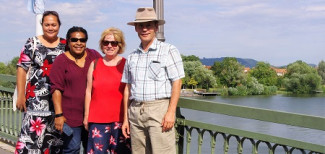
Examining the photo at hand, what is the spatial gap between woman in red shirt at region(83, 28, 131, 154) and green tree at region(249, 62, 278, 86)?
66.7m

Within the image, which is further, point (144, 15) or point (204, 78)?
point (204, 78)

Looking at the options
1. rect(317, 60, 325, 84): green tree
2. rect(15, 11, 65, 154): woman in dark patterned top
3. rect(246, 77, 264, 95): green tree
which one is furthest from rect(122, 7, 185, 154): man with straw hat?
rect(317, 60, 325, 84): green tree

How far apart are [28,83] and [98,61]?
28.0 inches

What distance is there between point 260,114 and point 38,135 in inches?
76.3

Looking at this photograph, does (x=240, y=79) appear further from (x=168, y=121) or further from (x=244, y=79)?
(x=168, y=121)

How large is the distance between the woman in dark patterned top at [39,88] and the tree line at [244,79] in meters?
53.0

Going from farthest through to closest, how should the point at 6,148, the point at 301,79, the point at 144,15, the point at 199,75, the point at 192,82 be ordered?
1. the point at 199,75
2. the point at 301,79
3. the point at 192,82
4. the point at 6,148
5. the point at 144,15

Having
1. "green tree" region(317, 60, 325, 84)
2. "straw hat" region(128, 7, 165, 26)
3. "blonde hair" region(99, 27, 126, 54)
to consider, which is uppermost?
"green tree" region(317, 60, 325, 84)

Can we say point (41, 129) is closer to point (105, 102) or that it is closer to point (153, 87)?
point (105, 102)

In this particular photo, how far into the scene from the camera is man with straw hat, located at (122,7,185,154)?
3074 mm

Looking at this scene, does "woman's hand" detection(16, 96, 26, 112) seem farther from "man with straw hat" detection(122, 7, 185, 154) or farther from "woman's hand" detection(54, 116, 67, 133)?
"man with straw hat" detection(122, 7, 185, 154)

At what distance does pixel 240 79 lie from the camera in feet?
214

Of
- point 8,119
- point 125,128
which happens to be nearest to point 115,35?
point 125,128

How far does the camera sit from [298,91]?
60.3 m
